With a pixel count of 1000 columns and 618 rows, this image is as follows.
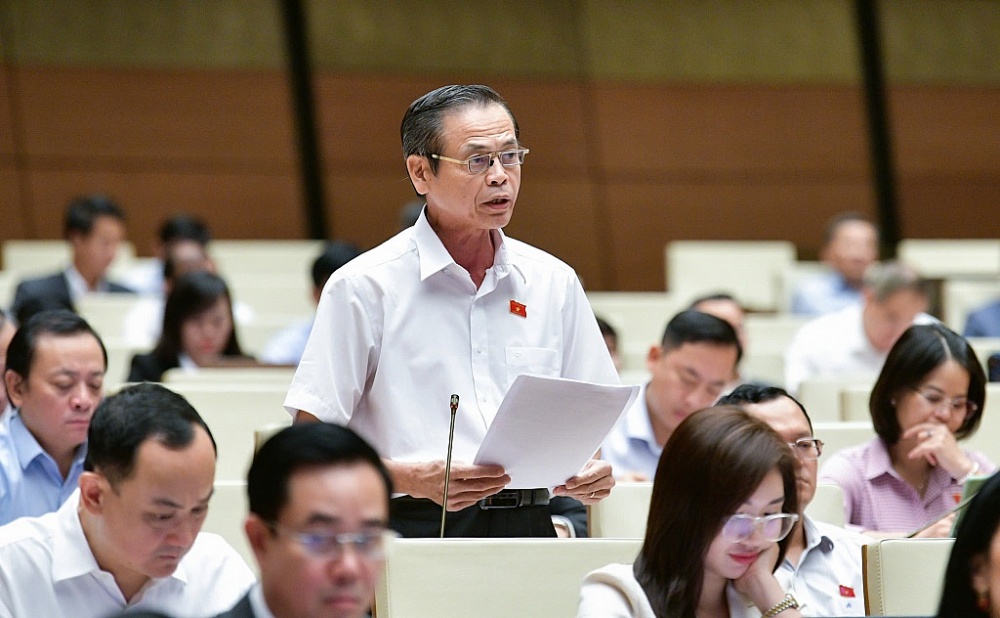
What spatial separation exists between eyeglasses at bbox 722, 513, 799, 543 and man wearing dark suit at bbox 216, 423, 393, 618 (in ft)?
2.30

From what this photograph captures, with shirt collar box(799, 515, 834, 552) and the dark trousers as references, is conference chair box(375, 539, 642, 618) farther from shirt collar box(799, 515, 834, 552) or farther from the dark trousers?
shirt collar box(799, 515, 834, 552)

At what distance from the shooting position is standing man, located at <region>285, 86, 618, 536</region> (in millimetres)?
2678

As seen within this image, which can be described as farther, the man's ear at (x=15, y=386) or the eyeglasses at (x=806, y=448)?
the man's ear at (x=15, y=386)

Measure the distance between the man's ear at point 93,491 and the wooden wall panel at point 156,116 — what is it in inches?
245

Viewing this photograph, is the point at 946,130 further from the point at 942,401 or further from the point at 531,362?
the point at 531,362

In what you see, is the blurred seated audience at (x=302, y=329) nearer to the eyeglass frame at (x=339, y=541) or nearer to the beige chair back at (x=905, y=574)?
the beige chair back at (x=905, y=574)

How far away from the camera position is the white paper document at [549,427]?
2.47 meters

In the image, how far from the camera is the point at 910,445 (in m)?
3.54

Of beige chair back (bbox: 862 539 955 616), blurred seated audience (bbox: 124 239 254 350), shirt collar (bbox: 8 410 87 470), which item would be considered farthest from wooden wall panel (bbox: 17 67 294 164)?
beige chair back (bbox: 862 539 955 616)

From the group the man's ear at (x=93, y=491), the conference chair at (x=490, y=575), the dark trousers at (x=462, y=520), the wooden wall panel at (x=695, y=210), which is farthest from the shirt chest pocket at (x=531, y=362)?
the wooden wall panel at (x=695, y=210)

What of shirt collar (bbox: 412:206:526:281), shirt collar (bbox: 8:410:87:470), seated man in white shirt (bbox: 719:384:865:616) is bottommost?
seated man in white shirt (bbox: 719:384:865:616)

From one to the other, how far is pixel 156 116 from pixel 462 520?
6.13 m

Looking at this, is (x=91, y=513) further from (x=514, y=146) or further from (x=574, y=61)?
(x=574, y=61)

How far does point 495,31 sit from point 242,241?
1.99 meters
